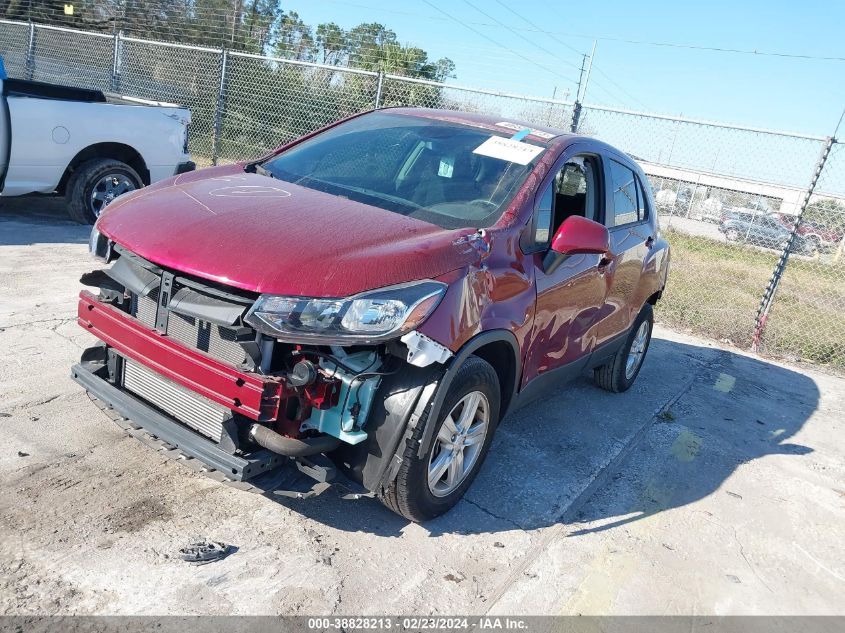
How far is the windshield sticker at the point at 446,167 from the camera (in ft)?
12.2

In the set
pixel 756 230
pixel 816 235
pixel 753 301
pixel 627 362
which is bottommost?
pixel 753 301

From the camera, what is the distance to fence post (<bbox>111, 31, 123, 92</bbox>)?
Answer: 44.8 ft

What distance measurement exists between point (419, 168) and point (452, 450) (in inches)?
61.8

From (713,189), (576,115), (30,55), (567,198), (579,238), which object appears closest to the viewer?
(579,238)

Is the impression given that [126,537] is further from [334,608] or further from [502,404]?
[502,404]

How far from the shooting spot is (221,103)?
39.1 feet

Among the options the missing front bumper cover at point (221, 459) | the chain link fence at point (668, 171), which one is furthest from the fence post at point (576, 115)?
the missing front bumper cover at point (221, 459)

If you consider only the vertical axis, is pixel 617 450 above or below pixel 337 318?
below

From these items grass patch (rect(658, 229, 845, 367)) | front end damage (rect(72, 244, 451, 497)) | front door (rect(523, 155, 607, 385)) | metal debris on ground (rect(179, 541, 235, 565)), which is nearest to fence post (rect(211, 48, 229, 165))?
grass patch (rect(658, 229, 845, 367))

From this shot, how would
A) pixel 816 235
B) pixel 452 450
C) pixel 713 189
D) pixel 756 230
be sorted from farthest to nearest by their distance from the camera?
pixel 713 189, pixel 756 230, pixel 816 235, pixel 452 450

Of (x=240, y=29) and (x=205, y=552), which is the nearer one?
(x=205, y=552)

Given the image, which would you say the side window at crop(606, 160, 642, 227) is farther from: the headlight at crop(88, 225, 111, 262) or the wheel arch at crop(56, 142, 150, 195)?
the wheel arch at crop(56, 142, 150, 195)

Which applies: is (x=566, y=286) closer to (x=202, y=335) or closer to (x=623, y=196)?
(x=623, y=196)

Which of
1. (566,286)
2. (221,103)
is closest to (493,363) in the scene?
(566,286)
